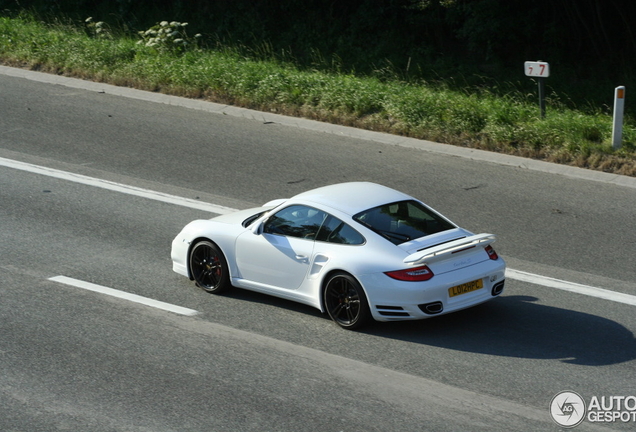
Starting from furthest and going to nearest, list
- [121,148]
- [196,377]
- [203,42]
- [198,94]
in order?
1. [203,42]
2. [198,94]
3. [121,148]
4. [196,377]

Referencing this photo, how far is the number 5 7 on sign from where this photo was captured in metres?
14.8

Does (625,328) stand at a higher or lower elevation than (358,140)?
lower

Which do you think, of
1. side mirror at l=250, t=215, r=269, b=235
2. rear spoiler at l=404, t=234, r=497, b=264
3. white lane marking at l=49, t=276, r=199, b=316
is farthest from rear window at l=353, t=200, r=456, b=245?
white lane marking at l=49, t=276, r=199, b=316

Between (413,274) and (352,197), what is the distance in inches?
52.5

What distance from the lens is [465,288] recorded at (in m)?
8.15

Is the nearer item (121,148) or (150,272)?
(150,272)

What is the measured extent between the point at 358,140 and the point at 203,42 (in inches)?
342

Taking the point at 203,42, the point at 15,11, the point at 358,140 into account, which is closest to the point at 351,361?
the point at 358,140

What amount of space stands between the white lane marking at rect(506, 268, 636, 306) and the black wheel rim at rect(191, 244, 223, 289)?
338cm

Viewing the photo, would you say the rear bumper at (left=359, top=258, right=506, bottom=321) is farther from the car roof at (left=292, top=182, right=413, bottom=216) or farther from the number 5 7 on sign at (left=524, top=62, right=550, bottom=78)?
the number 5 7 on sign at (left=524, top=62, right=550, bottom=78)

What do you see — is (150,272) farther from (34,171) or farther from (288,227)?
(34,171)

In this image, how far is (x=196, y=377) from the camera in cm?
728

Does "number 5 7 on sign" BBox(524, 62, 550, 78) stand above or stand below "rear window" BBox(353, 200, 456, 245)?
above

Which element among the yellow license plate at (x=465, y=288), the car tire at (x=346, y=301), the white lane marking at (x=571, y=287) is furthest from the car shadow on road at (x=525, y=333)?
the white lane marking at (x=571, y=287)
